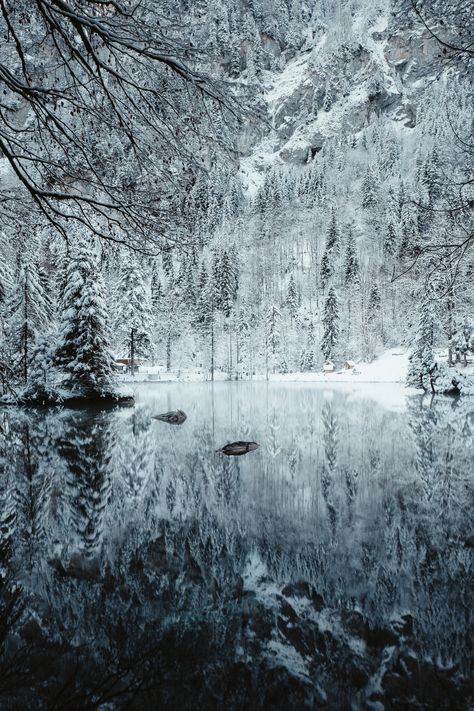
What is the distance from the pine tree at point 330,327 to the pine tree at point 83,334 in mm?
43907

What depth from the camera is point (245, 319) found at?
6619 centimetres

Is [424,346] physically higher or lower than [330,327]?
lower

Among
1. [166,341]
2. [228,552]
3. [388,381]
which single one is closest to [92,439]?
[228,552]

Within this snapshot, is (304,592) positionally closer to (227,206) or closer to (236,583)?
(236,583)

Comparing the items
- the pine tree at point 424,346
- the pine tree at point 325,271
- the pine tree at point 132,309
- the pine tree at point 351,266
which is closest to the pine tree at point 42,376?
the pine tree at point 132,309

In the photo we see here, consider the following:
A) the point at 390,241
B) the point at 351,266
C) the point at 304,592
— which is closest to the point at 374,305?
the point at 351,266

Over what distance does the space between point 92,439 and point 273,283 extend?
73.8 metres

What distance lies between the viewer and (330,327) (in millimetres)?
62500

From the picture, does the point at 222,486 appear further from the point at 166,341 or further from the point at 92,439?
the point at 166,341

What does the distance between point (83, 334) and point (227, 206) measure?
92.9 m

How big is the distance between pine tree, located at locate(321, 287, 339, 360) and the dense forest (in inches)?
12.8

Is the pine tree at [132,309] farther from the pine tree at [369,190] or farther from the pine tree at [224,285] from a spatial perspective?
the pine tree at [369,190]

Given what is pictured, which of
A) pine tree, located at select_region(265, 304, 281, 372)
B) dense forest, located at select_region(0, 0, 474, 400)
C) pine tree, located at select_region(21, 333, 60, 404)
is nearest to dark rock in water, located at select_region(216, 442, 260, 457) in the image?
dense forest, located at select_region(0, 0, 474, 400)

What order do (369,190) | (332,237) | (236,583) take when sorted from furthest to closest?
(369,190), (332,237), (236,583)
